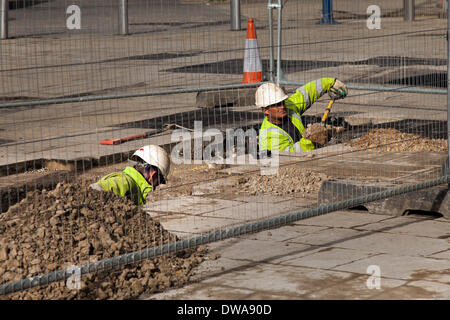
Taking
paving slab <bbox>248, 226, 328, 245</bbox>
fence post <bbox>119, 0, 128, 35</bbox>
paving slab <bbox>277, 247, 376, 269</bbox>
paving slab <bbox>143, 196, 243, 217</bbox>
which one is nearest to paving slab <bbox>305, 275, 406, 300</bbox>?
paving slab <bbox>277, 247, 376, 269</bbox>

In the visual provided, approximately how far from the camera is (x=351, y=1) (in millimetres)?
32938

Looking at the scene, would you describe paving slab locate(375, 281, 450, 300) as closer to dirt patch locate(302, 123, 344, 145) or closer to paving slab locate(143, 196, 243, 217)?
paving slab locate(143, 196, 243, 217)

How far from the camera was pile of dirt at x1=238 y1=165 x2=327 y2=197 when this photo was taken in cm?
884

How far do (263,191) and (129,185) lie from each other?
2119 millimetres

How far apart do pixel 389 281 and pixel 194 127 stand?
6.57 metres

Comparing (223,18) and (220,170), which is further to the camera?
(223,18)

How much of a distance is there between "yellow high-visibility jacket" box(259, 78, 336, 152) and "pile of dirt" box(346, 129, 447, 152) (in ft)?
3.94

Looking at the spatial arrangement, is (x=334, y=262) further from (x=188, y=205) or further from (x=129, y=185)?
(x=188, y=205)

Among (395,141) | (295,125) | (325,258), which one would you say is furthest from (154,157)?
(395,141)

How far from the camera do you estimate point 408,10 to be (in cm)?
2695

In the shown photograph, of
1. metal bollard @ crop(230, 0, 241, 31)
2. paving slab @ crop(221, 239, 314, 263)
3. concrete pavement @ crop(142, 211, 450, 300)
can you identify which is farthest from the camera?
metal bollard @ crop(230, 0, 241, 31)

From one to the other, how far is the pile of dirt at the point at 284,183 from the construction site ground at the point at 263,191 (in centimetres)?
2

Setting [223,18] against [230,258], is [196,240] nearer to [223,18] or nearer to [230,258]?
[230,258]
